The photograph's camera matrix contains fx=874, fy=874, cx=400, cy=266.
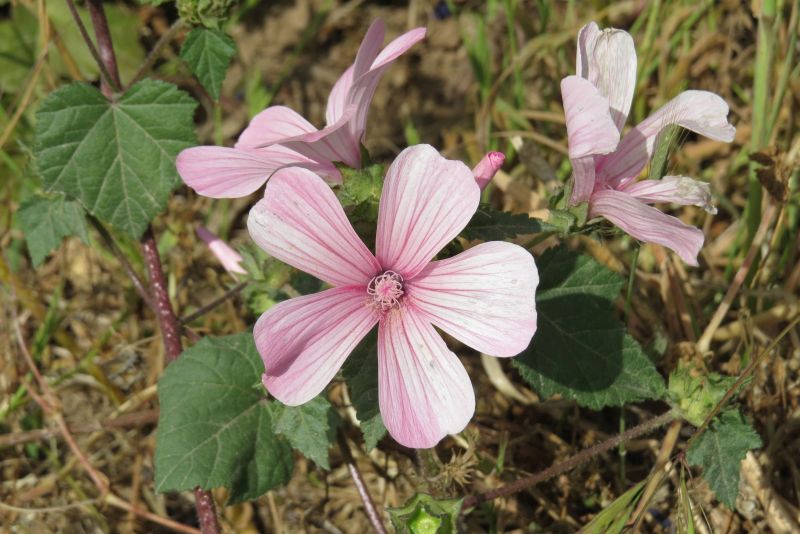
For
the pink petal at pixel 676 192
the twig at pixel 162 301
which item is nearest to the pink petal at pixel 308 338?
the pink petal at pixel 676 192

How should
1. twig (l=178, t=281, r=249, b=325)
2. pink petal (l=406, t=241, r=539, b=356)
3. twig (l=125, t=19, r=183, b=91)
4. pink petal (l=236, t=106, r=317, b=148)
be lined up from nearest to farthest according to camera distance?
Result: 1. pink petal (l=406, t=241, r=539, b=356)
2. pink petal (l=236, t=106, r=317, b=148)
3. twig (l=125, t=19, r=183, b=91)
4. twig (l=178, t=281, r=249, b=325)

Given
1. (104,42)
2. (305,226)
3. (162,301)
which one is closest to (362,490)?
(162,301)

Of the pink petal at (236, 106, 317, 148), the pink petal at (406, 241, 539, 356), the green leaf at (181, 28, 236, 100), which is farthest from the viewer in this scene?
the green leaf at (181, 28, 236, 100)

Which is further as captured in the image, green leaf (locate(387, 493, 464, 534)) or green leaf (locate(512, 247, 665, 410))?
green leaf (locate(512, 247, 665, 410))

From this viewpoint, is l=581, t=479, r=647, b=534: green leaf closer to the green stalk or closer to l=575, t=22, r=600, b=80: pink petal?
l=575, t=22, r=600, b=80: pink petal

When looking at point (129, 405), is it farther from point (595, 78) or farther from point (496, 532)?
point (595, 78)

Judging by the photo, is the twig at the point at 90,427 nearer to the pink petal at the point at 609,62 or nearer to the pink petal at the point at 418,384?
the pink petal at the point at 418,384

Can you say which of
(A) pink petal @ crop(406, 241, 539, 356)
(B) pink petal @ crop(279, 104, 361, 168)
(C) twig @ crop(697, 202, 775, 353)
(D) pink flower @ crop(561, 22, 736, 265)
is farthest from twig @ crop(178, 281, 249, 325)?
(C) twig @ crop(697, 202, 775, 353)
